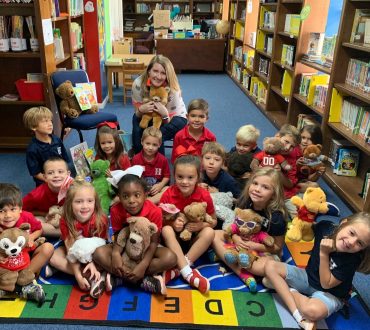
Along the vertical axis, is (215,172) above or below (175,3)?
below

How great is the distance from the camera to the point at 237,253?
199 centimetres

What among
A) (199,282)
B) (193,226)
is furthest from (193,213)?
(199,282)

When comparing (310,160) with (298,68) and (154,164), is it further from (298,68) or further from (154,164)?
(298,68)

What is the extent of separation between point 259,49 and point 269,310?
4.72 meters

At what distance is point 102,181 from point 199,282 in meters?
1.06

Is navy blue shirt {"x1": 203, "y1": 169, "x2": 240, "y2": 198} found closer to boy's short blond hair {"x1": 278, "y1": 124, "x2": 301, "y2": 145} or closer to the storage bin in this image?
boy's short blond hair {"x1": 278, "y1": 124, "x2": 301, "y2": 145}

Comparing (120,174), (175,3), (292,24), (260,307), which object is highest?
(175,3)

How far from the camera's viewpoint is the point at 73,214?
1920 mm

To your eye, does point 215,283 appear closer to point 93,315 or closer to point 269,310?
point 269,310

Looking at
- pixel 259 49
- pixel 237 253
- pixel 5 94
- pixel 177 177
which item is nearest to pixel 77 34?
pixel 5 94

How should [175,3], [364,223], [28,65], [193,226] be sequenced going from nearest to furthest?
1. [364,223]
2. [193,226]
3. [28,65]
4. [175,3]

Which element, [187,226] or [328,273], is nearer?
[328,273]

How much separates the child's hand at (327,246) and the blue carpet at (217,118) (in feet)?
1.76

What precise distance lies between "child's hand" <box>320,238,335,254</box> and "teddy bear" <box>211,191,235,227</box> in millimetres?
697
